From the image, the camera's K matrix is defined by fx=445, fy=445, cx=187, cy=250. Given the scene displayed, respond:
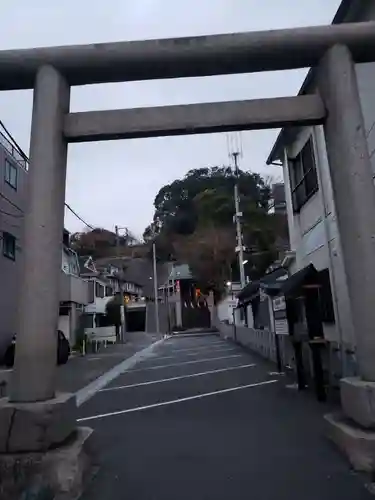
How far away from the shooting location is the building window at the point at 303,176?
1059 centimetres

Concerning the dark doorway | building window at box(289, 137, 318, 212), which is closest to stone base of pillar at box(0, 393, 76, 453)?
building window at box(289, 137, 318, 212)

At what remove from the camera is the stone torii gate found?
470 cm

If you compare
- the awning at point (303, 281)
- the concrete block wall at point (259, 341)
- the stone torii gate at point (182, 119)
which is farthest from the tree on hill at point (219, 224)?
the stone torii gate at point (182, 119)

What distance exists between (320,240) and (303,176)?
2.14m

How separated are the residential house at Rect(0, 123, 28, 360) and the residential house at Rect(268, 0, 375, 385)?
31.0 ft

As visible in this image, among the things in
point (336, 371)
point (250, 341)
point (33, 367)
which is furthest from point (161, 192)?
point (33, 367)

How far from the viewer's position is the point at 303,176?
11484 mm

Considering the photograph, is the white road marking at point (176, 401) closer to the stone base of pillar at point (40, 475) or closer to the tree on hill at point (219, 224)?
the stone base of pillar at point (40, 475)

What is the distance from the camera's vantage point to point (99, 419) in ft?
24.6

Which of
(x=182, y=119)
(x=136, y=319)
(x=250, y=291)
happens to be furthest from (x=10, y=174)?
(x=136, y=319)

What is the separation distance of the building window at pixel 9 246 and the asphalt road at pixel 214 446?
8.09 meters

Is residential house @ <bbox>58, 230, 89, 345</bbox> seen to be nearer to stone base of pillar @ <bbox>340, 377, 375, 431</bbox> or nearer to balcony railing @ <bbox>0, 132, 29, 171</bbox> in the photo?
balcony railing @ <bbox>0, 132, 29, 171</bbox>

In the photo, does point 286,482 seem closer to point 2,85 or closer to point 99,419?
point 99,419

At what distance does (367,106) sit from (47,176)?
221 inches
